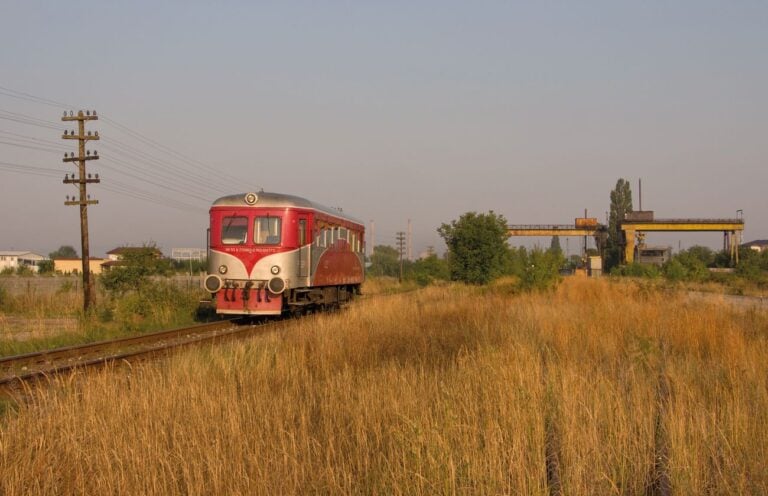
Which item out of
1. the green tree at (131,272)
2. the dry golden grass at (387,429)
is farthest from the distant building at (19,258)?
the dry golden grass at (387,429)

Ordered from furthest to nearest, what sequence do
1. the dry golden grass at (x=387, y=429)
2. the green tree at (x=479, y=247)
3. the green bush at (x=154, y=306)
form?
the green tree at (x=479, y=247) → the green bush at (x=154, y=306) → the dry golden grass at (x=387, y=429)

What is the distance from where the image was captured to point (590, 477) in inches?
178

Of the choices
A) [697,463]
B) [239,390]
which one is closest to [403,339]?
[239,390]

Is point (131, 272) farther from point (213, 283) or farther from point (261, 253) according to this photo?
point (261, 253)

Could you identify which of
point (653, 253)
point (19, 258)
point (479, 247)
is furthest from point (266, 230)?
point (19, 258)

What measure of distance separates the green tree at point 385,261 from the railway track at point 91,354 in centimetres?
7258

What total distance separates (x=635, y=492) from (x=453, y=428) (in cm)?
130

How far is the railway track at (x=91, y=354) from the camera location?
9.66 m

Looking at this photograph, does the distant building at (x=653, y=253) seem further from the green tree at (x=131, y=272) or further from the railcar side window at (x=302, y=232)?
the railcar side window at (x=302, y=232)

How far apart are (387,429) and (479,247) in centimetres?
3108

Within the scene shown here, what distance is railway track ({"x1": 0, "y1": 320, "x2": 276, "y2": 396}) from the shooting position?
9656 millimetres

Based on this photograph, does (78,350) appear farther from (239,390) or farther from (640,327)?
(640,327)

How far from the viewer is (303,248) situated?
59.5 ft

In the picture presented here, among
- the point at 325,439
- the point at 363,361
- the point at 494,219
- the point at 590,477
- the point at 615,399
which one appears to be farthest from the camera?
the point at 494,219
